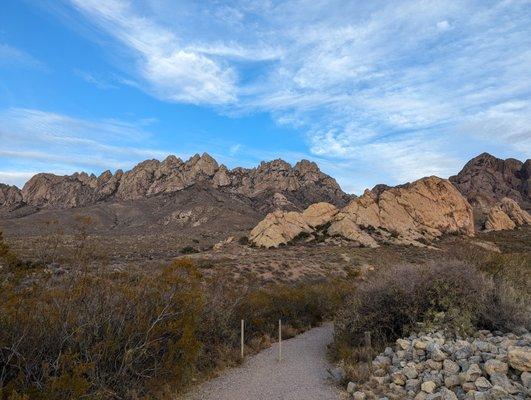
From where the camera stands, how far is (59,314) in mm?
7000

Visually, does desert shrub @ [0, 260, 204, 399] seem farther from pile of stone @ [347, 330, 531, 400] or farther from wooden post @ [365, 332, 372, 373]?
wooden post @ [365, 332, 372, 373]

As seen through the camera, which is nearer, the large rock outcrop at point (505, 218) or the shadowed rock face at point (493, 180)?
the large rock outcrop at point (505, 218)

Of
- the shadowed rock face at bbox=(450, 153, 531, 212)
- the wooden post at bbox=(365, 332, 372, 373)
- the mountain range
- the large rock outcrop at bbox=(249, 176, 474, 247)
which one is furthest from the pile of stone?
the shadowed rock face at bbox=(450, 153, 531, 212)

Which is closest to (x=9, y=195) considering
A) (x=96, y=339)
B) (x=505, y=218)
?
(x=505, y=218)

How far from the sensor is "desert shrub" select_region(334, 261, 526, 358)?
11.0m

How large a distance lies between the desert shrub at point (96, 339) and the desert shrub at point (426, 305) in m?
5.05

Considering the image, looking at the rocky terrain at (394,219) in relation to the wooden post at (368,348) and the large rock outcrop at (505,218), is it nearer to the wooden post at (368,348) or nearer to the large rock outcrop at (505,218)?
the large rock outcrop at (505,218)

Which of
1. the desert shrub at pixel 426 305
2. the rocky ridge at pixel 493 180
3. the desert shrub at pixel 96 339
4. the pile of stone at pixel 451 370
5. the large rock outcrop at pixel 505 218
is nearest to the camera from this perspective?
the desert shrub at pixel 96 339

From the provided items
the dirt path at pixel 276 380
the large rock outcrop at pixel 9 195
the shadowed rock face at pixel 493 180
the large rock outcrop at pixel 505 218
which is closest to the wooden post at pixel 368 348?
the dirt path at pixel 276 380

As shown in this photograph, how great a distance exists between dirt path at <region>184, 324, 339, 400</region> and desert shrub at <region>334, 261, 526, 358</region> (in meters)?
1.08

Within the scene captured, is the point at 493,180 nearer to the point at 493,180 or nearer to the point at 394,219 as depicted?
the point at 493,180

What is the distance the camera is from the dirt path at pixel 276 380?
898 cm

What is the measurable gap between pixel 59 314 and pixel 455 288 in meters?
10.0

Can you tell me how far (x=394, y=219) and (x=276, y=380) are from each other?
57432mm
